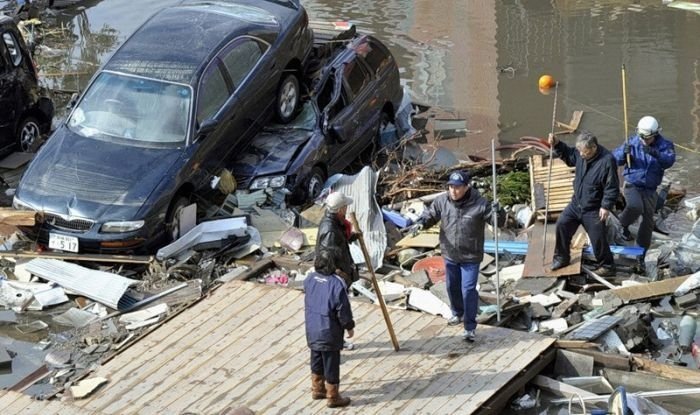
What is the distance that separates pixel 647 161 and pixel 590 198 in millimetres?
816

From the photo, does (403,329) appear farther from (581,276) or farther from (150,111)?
(150,111)

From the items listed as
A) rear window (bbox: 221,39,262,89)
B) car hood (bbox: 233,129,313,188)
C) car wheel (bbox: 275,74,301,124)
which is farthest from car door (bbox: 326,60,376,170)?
rear window (bbox: 221,39,262,89)

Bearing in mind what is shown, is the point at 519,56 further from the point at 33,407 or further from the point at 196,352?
the point at 33,407

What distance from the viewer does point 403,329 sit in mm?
9742

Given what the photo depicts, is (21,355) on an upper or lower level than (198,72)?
lower

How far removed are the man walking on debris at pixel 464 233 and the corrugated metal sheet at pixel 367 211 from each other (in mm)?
2312

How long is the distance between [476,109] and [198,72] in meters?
5.87

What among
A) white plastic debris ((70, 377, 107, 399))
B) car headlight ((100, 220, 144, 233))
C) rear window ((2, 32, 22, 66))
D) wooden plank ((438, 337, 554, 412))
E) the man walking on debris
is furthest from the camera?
rear window ((2, 32, 22, 66))

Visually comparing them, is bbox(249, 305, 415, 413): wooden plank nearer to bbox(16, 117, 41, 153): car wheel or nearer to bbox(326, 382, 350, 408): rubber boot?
bbox(326, 382, 350, 408): rubber boot

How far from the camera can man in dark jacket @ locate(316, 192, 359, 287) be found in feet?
28.0

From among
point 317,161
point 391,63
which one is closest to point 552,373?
point 317,161

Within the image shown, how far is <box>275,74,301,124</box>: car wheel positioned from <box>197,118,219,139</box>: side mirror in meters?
1.53

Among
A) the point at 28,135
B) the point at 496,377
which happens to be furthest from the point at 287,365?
the point at 28,135

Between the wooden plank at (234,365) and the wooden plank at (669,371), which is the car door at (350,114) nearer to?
the wooden plank at (234,365)
